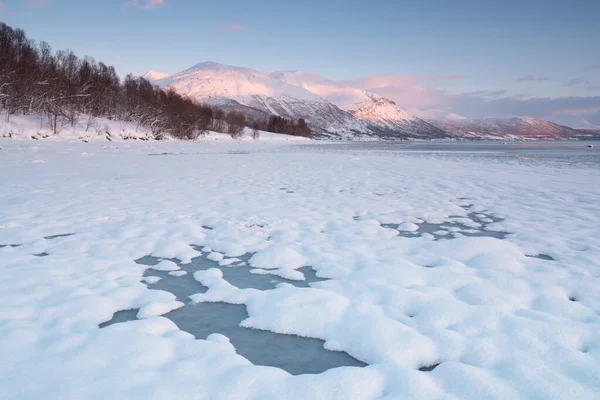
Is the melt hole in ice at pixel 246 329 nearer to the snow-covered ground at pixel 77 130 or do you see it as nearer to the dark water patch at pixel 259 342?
the dark water patch at pixel 259 342

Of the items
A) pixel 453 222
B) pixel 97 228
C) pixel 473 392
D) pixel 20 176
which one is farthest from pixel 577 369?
pixel 20 176

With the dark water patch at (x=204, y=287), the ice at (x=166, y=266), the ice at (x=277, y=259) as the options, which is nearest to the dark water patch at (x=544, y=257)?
the dark water patch at (x=204, y=287)

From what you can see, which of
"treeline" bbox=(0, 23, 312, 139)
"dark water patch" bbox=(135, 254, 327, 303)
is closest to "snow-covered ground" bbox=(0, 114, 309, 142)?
"treeline" bbox=(0, 23, 312, 139)

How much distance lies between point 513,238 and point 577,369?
13.3 ft

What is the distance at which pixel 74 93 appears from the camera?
58750 millimetres

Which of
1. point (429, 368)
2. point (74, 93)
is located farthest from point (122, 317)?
point (74, 93)

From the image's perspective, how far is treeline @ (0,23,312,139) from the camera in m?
50.0

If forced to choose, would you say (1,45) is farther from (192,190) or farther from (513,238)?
(513,238)

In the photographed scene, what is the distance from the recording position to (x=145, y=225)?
728cm

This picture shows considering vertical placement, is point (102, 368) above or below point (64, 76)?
below

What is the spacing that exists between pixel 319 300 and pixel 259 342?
3.06ft

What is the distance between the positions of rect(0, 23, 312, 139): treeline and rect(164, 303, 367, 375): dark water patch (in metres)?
52.0

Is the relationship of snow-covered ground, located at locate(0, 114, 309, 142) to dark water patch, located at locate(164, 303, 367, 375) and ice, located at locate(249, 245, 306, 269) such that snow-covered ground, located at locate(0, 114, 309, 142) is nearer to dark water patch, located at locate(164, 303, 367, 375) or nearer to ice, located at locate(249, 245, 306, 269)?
ice, located at locate(249, 245, 306, 269)

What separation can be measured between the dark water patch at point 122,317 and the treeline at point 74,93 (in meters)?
A: 51.5
